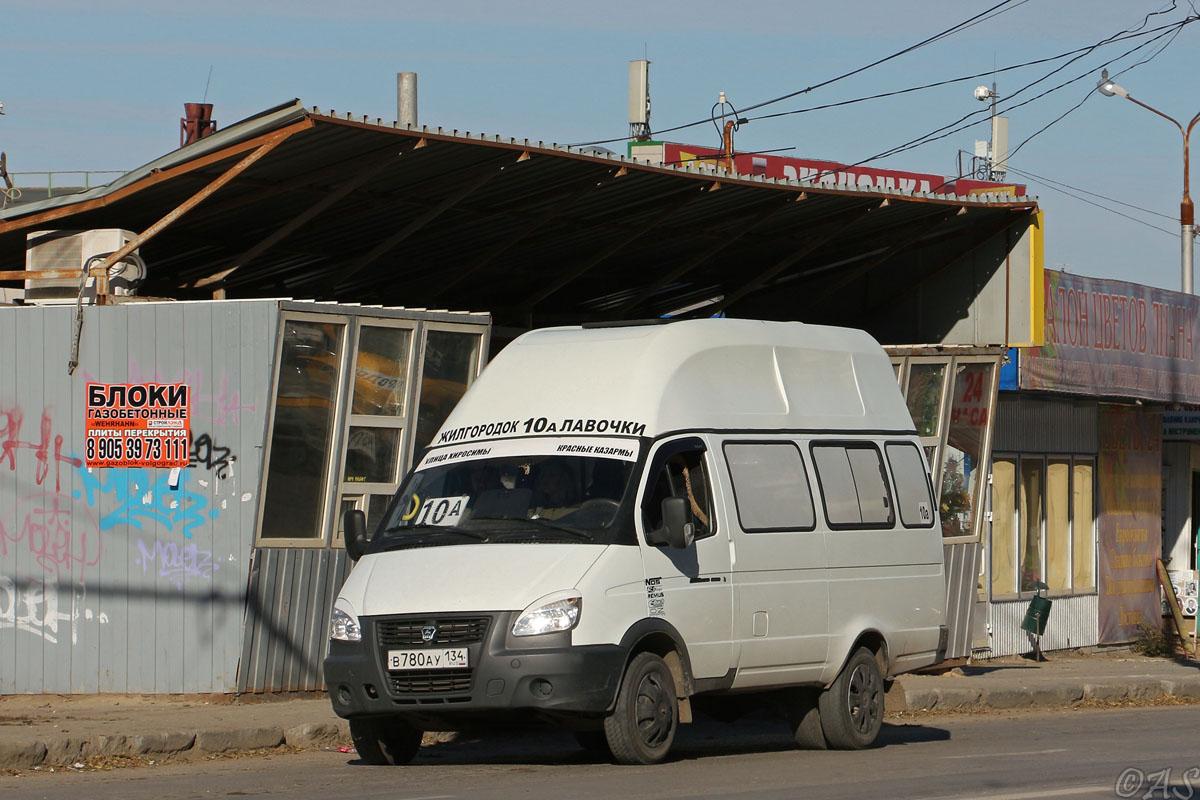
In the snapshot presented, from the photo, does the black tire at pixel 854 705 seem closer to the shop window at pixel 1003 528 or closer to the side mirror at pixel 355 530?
the side mirror at pixel 355 530

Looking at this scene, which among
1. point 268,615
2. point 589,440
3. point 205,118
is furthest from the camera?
point 205,118

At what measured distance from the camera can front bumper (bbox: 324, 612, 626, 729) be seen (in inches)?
393

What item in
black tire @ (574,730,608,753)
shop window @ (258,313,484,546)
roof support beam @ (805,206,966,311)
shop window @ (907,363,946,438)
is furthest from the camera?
roof support beam @ (805,206,966,311)

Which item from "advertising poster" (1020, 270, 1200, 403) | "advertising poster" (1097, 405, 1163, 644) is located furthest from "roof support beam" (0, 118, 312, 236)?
"advertising poster" (1097, 405, 1163, 644)

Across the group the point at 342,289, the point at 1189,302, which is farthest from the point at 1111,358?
the point at 342,289

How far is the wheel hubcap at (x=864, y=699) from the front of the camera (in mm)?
12445

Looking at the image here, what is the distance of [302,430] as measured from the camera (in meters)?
14.9

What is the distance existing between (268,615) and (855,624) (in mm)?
5082

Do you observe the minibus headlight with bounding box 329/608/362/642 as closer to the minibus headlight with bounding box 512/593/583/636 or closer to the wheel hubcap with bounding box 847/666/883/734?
the minibus headlight with bounding box 512/593/583/636

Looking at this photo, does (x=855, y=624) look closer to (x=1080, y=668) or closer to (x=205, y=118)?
(x=1080, y=668)

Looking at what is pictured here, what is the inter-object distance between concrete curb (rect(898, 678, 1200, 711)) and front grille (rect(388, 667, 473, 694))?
22.6 feet

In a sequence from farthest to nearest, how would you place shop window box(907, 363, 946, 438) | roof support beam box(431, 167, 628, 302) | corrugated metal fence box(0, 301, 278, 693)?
shop window box(907, 363, 946, 438)
roof support beam box(431, 167, 628, 302)
corrugated metal fence box(0, 301, 278, 693)

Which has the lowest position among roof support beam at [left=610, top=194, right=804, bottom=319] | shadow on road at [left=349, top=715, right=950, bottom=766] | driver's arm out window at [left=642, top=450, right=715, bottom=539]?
shadow on road at [left=349, top=715, right=950, bottom=766]

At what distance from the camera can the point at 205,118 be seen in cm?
3931
